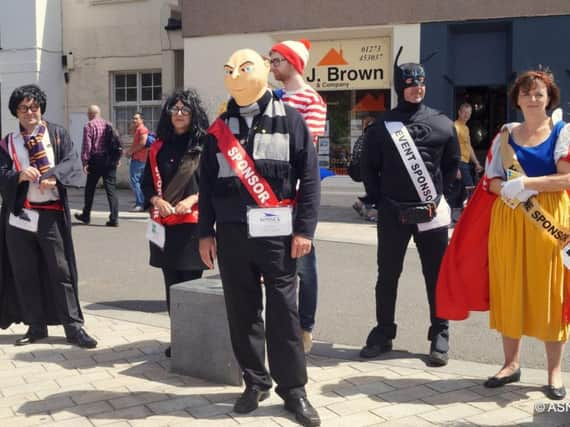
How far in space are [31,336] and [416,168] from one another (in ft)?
9.99

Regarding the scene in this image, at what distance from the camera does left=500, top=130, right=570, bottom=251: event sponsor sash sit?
4219 mm

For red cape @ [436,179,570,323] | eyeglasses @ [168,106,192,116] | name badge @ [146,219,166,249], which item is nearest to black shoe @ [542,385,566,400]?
red cape @ [436,179,570,323]

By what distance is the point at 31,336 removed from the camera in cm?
567

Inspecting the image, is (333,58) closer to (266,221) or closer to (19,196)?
(19,196)

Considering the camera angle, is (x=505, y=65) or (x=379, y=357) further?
(x=505, y=65)

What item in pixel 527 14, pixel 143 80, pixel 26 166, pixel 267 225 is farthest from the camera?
pixel 143 80

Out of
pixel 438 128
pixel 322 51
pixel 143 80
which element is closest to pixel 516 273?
pixel 438 128

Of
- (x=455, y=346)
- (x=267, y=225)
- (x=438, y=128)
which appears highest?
(x=438, y=128)

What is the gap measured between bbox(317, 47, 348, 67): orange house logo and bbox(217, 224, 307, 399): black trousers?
11524mm

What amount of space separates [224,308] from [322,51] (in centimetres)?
1142

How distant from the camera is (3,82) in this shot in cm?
1950

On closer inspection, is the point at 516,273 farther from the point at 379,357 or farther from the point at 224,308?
the point at 224,308

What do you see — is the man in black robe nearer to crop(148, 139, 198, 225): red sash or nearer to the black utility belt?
crop(148, 139, 198, 225): red sash

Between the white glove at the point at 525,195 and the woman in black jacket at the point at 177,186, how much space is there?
84.6 inches
